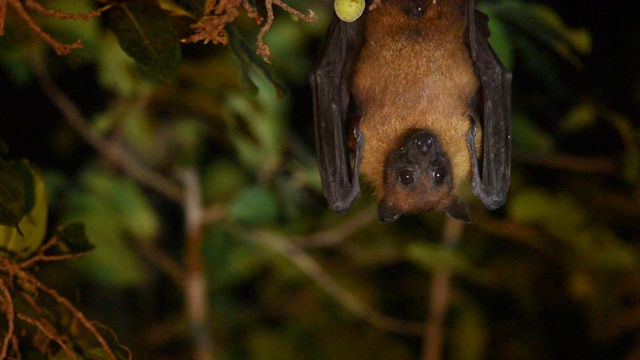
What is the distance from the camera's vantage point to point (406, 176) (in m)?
3.64

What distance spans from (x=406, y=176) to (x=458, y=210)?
11.6 inches

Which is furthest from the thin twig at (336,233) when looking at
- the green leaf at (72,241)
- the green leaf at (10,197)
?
the green leaf at (10,197)

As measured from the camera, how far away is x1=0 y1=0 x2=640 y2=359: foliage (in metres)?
4.65

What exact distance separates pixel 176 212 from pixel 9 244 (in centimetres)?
434

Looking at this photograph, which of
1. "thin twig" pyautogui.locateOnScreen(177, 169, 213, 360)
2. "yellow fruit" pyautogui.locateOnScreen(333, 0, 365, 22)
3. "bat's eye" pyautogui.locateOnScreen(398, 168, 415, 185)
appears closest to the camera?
"yellow fruit" pyautogui.locateOnScreen(333, 0, 365, 22)

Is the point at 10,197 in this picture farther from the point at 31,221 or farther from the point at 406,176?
the point at 406,176

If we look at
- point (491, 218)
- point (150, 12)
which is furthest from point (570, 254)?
point (150, 12)

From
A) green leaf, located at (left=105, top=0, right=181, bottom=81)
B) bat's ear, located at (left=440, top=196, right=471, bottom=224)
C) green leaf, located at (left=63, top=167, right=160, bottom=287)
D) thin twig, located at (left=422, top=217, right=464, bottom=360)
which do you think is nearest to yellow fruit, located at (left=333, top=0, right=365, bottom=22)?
green leaf, located at (left=105, top=0, right=181, bottom=81)

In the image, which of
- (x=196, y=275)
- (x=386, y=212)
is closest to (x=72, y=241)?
(x=386, y=212)

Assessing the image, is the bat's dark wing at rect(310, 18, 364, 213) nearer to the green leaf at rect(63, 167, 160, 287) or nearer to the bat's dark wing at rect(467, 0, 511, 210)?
the bat's dark wing at rect(467, 0, 511, 210)

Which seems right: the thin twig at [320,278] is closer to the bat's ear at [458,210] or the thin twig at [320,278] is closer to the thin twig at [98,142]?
the thin twig at [98,142]

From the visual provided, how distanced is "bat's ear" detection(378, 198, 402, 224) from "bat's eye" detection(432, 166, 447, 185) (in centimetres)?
24

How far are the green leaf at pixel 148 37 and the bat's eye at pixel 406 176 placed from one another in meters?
1.54

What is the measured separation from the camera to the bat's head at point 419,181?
11.7 ft
